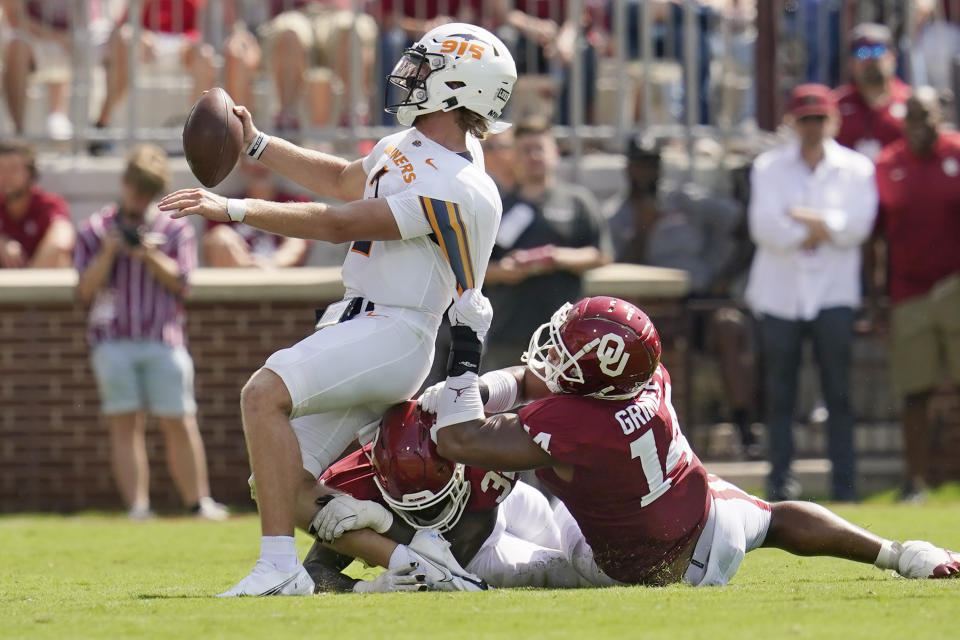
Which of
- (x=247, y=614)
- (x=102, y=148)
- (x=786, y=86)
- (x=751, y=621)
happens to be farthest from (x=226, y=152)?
(x=786, y=86)

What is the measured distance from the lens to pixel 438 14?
13.1 meters

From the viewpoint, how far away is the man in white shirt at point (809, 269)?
35.8ft

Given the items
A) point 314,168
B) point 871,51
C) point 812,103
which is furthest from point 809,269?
point 314,168

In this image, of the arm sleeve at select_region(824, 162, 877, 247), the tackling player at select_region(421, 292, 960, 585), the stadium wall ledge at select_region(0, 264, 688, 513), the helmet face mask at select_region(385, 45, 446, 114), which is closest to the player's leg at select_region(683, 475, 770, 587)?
the tackling player at select_region(421, 292, 960, 585)

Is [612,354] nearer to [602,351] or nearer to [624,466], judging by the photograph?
[602,351]

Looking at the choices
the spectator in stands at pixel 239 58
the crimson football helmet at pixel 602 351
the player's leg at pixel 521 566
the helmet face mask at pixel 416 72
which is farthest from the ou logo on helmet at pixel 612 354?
the spectator in stands at pixel 239 58

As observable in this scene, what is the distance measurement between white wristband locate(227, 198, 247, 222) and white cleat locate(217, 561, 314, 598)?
4.15 feet

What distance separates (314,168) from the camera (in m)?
6.97

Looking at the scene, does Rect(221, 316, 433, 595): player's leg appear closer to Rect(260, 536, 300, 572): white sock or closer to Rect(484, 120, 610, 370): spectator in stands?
Rect(260, 536, 300, 572): white sock

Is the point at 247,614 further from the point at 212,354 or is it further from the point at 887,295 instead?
the point at 887,295

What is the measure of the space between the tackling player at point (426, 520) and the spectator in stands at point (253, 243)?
17.3 feet

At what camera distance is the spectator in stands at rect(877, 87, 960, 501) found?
11.3 metres

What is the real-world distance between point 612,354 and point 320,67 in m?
7.61

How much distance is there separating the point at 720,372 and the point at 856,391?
1166 mm
